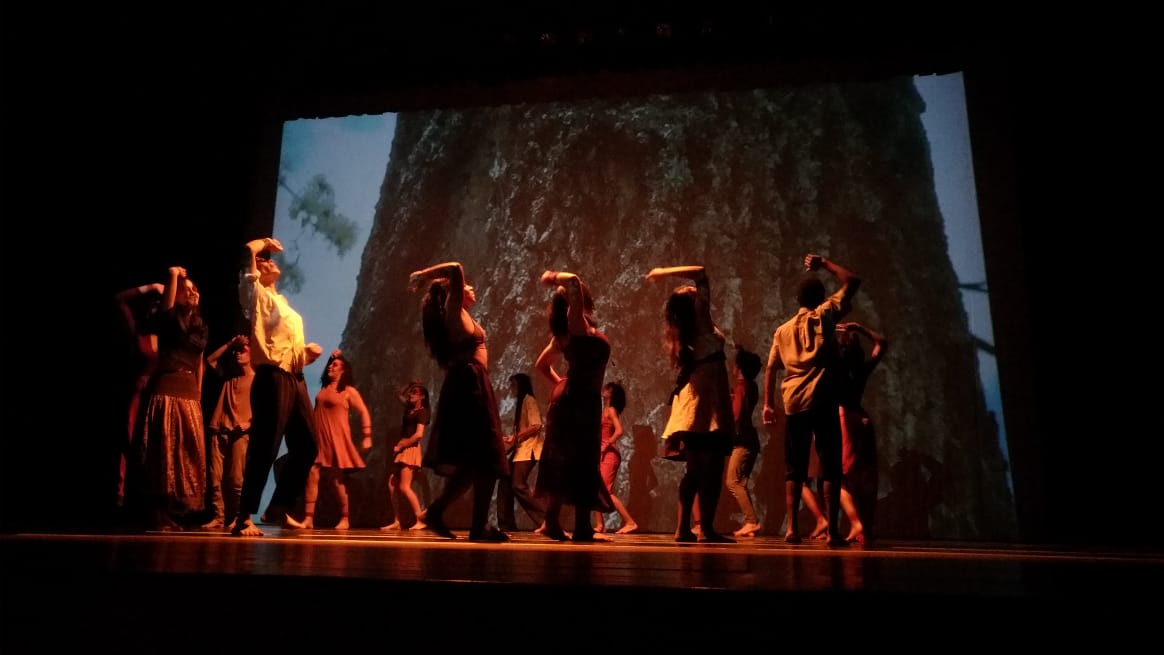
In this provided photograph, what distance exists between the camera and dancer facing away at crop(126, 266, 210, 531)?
5543 mm

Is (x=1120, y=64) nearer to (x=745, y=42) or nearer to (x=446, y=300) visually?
(x=745, y=42)

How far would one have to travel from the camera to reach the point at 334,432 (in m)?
7.64

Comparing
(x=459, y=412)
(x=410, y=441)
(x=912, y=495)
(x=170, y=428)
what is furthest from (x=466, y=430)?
(x=912, y=495)

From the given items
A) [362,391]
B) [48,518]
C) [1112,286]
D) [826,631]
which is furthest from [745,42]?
[48,518]

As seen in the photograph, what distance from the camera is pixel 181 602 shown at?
1711 millimetres

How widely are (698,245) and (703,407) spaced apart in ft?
12.4

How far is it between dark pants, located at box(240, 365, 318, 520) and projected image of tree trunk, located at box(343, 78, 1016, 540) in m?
3.94

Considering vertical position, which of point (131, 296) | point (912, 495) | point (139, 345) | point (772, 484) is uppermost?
point (131, 296)

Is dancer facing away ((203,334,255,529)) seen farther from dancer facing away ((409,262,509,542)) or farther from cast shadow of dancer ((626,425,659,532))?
cast shadow of dancer ((626,425,659,532))

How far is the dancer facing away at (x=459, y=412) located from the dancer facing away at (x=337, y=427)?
129 inches

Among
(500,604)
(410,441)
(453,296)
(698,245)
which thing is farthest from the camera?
(698,245)

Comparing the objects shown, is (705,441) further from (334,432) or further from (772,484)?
(334,432)

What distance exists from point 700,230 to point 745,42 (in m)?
2.20

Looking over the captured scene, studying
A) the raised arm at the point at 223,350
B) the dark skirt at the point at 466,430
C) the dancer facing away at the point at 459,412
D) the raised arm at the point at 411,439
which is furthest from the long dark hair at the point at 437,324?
the raised arm at the point at 411,439
